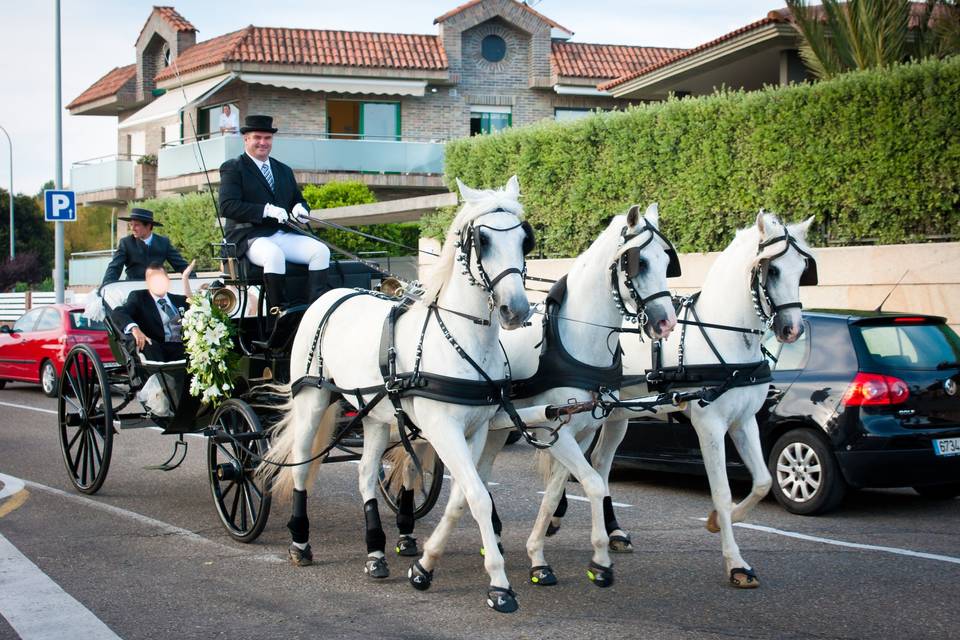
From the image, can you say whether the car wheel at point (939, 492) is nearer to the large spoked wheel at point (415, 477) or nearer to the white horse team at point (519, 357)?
the white horse team at point (519, 357)

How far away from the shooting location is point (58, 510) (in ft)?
28.8

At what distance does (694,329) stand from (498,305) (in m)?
2.17

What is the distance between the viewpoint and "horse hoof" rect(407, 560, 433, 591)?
6.36 metres

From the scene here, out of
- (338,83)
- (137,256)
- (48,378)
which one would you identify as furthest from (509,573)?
(338,83)

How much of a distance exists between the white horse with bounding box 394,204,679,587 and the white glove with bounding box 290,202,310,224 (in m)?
2.31

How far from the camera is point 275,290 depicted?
8.10 metres

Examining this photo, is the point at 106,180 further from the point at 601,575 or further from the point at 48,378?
the point at 601,575

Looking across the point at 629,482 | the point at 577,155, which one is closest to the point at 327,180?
the point at 577,155

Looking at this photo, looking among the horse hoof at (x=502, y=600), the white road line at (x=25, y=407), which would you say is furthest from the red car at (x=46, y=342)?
the horse hoof at (x=502, y=600)

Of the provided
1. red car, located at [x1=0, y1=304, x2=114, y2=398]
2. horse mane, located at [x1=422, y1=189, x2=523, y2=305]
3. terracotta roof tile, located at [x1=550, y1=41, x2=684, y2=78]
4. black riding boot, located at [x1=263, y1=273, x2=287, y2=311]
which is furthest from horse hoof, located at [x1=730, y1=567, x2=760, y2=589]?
terracotta roof tile, located at [x1=550, y1=41, x2=684, y2=78]

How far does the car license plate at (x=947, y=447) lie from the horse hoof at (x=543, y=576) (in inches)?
139

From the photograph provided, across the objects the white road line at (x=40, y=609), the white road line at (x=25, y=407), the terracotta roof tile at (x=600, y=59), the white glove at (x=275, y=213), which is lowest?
the white road line at (x=25, y=407)

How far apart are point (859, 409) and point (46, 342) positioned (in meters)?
14.9

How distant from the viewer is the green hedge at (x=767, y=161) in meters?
13.9
